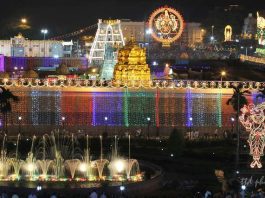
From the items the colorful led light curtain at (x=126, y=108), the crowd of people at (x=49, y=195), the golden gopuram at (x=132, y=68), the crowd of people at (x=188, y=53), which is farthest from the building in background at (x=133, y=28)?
the crowd of people at (x=49, y=195)

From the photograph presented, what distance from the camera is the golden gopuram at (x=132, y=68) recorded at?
61.8 metres

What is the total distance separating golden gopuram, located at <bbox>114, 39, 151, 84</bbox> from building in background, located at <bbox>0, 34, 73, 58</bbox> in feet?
115

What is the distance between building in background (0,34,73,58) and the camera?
9638 cm

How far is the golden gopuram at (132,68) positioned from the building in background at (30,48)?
3507 centimetres

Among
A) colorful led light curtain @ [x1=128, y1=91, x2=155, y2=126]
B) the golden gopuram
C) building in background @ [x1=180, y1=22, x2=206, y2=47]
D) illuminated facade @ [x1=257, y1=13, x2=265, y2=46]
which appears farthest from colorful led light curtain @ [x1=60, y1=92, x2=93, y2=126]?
building in background @ [x1=180, y1=22, x2=206, y2=47]

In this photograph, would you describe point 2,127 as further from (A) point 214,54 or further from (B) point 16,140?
(A) point 214,54

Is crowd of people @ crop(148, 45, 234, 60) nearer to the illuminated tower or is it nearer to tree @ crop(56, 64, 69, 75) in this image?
the illuminated tower

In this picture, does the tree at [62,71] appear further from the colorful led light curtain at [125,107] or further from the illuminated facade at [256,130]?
the illuminated facade at [256,130]

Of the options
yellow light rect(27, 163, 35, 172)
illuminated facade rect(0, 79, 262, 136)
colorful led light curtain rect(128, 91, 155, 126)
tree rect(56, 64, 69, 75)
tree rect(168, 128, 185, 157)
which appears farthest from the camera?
tree rect(56, 64, 69, 75)

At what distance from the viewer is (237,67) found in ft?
283

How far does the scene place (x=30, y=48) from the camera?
97688mm

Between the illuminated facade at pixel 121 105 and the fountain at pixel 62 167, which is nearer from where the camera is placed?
the fountain at pixel 62 167

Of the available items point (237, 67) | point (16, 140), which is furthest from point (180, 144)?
point (237, 67)

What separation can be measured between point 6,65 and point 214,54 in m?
29.0
